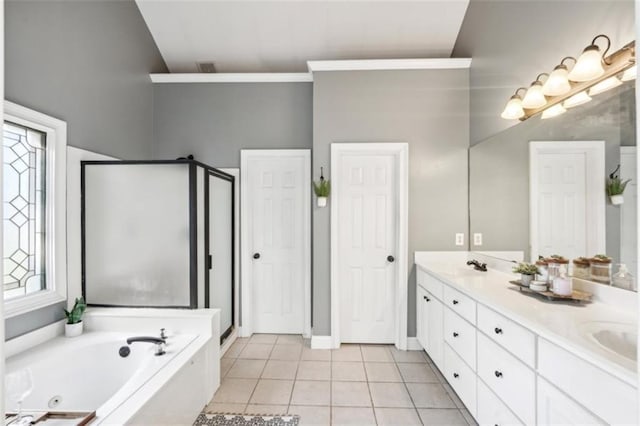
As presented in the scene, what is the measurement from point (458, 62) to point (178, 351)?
11.2 ft

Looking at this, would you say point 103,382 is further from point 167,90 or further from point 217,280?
point 167,90

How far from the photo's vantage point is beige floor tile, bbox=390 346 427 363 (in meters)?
2.73

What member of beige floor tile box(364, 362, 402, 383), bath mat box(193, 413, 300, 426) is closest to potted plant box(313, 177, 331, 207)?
beige floor tile box(364, 362, 402, 383)

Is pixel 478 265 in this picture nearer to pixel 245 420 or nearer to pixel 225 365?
pixel 245 420

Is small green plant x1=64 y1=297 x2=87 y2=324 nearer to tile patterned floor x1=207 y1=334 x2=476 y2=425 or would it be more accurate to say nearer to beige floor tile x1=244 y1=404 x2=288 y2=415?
tile patterned floor x1=207 y1=334 x2=476 y2=425

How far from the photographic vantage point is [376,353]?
2857 millimetres

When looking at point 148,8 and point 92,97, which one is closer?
point 92,97

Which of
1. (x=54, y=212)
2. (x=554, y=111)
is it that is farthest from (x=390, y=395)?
(x=54, y=212)

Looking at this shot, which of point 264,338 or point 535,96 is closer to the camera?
point 535,96

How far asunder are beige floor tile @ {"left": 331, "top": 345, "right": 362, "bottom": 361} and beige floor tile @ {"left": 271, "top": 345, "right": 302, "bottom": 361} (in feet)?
1.14

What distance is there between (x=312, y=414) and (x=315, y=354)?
0.84m

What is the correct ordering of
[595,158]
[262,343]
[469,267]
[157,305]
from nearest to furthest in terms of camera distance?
[595,158] → [157,305] → [469,267] → [262,343]

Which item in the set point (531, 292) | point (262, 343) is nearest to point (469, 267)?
point (531, 292)

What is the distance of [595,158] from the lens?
1.59m
